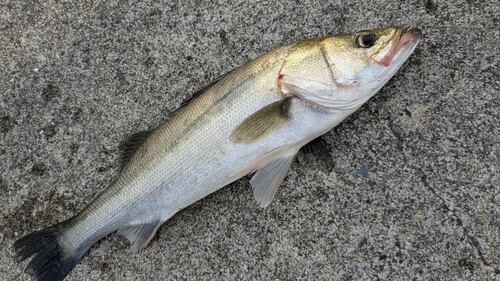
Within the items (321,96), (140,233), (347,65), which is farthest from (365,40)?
(140,233)

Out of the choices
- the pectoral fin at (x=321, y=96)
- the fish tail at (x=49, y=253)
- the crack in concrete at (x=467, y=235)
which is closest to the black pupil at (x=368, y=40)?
the pectoral fin at (x=321, y=96)

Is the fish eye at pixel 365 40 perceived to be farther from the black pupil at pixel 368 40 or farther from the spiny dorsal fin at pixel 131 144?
the spiny dorsal fin at pixel 131 144

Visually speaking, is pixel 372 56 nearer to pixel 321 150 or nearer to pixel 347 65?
pixel 347 65

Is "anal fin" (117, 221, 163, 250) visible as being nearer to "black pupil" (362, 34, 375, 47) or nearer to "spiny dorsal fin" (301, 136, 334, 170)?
"spiny dorsal fin" (301, 136, 334, 170)

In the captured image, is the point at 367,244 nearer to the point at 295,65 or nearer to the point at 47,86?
the point at 295,65

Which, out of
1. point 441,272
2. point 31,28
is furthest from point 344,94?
point 31,28
